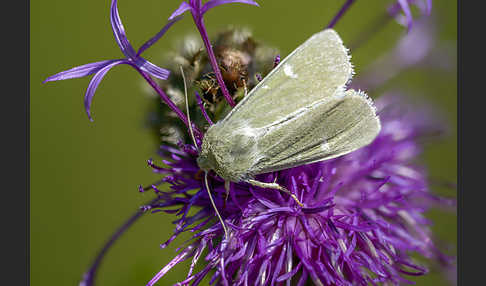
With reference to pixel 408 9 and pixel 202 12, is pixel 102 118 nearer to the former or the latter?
pixel 202 12

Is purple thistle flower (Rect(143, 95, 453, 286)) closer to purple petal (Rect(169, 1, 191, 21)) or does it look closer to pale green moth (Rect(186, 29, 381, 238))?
pale green moth (Rect(186, 29, 381, 238))

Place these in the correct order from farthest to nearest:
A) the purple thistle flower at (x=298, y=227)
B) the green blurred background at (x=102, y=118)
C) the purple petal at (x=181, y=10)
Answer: the green blurred background at (x=102, y=118) → the purple thistle flower at (x=298, y=227) → the purple petal at (x=181, y=10)

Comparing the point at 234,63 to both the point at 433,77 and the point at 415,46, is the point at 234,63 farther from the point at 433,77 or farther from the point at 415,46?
the point at 433,77

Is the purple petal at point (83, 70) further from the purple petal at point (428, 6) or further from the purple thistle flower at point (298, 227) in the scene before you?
the purple petal at point (428, 6)

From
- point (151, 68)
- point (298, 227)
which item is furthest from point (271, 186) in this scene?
point (151, 68)

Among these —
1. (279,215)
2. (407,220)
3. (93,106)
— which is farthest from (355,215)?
(93,106)

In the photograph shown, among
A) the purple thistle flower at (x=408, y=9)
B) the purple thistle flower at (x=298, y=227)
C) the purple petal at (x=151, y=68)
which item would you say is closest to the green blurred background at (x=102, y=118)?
the purple thistle flower at (x=408, y=9)
